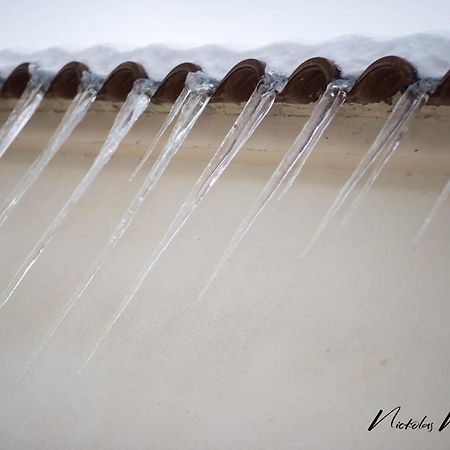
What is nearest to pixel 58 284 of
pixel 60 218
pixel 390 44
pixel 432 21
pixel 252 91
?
pixel 60 218

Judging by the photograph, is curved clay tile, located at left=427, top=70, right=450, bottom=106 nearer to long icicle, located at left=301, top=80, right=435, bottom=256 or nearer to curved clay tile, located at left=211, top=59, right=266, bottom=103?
long icicle, located at left=301, top=80, right=435, bottom=256

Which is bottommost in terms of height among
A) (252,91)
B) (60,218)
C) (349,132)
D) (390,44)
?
(60,218)

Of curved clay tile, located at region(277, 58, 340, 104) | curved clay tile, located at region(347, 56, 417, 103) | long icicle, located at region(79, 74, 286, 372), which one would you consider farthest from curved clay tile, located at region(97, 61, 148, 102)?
curved clay tile, located at region(347, 56, 417, 103)

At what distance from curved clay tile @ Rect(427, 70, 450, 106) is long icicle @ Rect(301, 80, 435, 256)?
0.03 meters

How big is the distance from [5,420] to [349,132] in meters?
1.87

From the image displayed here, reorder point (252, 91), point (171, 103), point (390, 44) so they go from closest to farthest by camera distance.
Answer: point (390, 44) → point (252, 91) → point (171, 103)

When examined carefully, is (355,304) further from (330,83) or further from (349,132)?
(330,83)

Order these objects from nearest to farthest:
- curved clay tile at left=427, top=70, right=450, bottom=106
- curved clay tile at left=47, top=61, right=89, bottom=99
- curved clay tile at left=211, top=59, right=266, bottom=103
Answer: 1. curved clay tile at left=427, top=70, right=450, bottom=106
2. curved clay tile at left=211, top=59, right=266, bottom=103
3. curved clay tile at left=47, top=61, right=89, bottom=99

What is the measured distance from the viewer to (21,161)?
3543mm

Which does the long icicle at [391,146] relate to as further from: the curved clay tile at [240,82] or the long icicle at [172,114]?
the long icicle at [172,114]

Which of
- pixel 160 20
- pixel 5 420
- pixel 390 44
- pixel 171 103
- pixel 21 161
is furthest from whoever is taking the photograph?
pixel 160 20

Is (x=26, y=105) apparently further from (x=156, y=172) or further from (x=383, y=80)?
(x=383, y=80)

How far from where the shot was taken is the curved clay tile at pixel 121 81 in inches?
112

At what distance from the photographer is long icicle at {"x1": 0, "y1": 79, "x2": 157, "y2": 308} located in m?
2.89
